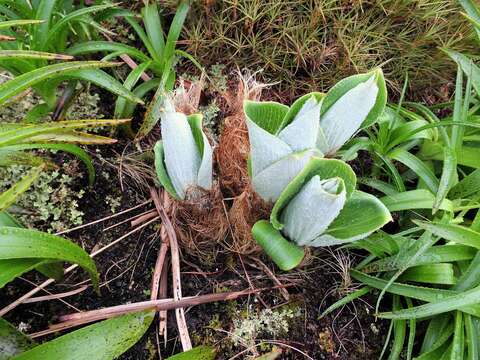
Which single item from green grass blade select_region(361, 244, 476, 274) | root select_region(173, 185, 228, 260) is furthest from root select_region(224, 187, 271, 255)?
green grass blade select_region(361, 244, 476, 274)

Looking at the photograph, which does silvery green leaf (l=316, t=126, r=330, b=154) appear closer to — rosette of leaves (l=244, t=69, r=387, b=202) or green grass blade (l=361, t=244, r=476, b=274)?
rosette of leaves (l=244, t=69, r=387, b=202)

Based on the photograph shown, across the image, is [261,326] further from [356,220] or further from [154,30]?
[154,30]

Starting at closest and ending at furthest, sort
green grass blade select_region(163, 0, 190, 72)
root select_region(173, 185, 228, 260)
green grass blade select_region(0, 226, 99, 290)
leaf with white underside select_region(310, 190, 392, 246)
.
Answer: green grass blade select_region(0, 226, 99, 290) < leaf with white underside select_region(310, 190, 392, 246) < root select_region(173, 185, 228, 260) < green grass blade select_region(163, 0, 190, 72)

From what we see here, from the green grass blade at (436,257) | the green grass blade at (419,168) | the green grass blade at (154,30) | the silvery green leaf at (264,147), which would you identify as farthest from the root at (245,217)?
the green grass blade at (154,30)

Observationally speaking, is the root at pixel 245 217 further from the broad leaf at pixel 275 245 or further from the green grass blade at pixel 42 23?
the green grass blade at pixel 42 23

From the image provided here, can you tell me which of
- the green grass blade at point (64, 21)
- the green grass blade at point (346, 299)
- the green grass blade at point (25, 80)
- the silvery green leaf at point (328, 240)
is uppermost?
the green grass blade at point (64, 21)

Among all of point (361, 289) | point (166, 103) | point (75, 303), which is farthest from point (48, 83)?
point (361, 289)

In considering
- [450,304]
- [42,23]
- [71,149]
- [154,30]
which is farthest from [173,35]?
[450,304]
